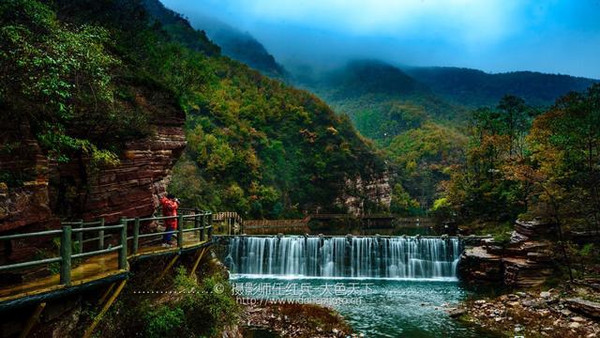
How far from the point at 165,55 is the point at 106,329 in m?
17.5

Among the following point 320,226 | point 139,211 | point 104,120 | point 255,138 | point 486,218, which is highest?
point 255,138

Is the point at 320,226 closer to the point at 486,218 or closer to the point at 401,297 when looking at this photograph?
the point at 486,218

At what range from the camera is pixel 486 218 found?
36.5 metres

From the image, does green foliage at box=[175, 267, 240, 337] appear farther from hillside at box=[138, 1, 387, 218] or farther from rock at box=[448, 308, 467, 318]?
hillside at box=[138, 1, 387, 218]

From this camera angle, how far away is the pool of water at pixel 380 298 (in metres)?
15.9

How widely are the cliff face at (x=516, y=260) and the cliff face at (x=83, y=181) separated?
18.9 m

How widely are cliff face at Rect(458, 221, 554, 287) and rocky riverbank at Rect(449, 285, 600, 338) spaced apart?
7.97ft

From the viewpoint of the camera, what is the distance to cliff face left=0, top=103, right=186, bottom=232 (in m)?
7.56

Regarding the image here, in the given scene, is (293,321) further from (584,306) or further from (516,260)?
(516,260)

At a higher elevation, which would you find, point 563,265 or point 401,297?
point 563,265

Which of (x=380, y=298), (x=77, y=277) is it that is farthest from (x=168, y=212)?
(x=380, y=298)

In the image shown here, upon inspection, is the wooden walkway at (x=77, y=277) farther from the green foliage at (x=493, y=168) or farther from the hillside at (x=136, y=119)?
the green foliage at (x=493, y=168)

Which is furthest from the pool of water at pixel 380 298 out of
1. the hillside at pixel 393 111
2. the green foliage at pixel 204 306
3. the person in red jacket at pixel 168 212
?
the hillside at pixel 393 111

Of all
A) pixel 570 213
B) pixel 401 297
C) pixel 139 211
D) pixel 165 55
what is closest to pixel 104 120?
pixel 139 211
